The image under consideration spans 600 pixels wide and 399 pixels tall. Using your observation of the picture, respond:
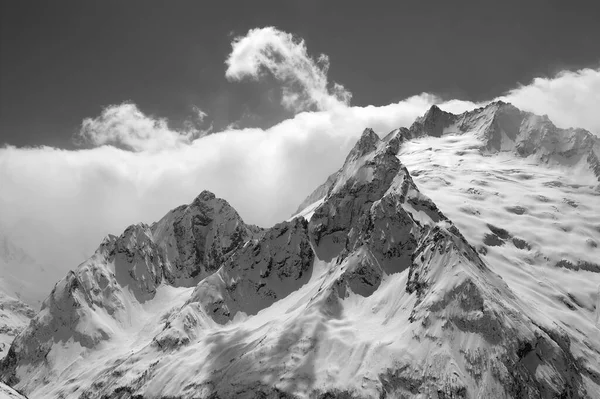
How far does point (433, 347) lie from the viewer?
199 meters

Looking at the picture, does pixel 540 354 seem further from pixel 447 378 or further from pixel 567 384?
pixel 447 378

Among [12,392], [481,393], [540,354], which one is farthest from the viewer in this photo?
[540,354]

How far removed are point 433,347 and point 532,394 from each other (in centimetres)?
3603

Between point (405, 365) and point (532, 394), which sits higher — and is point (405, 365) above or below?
above

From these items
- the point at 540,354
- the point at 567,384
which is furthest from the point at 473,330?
the point at 567,384

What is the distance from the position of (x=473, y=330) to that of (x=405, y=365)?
28.4m

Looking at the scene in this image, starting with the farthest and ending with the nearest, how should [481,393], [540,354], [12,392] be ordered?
[540,354], [481,393], [12,392]

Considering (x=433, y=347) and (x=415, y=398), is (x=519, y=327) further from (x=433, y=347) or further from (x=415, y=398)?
(x=415, y=398)

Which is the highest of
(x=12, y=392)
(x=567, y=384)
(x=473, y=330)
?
(x=12, y=392)

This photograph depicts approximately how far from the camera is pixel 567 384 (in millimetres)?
191500

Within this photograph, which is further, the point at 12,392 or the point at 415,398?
the point at 415,398

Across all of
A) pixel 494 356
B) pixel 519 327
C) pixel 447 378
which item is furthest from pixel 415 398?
pixel 519 327

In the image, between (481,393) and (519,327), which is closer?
(481,393)

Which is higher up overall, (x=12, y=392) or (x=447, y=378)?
(x=12, y=392)
